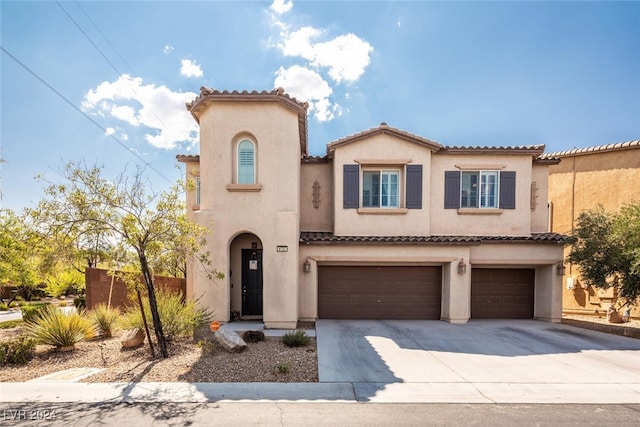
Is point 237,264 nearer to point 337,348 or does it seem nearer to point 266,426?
point 337,348

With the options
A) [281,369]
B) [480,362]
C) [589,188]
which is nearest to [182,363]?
[281,369]

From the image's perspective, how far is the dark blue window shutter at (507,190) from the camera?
1253 cm

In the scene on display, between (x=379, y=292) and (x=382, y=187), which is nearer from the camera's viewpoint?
(x=379, y=292)

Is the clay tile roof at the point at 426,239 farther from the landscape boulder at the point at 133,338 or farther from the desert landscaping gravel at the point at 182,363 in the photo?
the landscape boulder at the point at 133,338

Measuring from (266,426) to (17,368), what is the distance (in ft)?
21.0

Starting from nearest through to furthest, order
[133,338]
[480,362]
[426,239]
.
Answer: [480,362]
[133,338]
[426,239]

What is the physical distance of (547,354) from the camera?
8.01 metres

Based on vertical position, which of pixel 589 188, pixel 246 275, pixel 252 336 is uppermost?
pixel 589 188

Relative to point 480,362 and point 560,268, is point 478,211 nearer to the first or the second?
point 560,268

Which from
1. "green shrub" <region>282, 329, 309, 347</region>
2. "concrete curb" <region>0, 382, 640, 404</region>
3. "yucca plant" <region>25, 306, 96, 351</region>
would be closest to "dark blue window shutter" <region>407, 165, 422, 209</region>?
"green shrub" <region>282, 329, 309, 347</region>

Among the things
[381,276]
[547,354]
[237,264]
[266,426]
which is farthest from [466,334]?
[237,264]

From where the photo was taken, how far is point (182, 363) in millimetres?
6793

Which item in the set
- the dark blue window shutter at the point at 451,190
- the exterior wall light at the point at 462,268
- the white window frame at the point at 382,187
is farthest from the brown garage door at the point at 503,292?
the white window frame at the point at 382,187

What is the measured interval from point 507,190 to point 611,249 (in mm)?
3924
